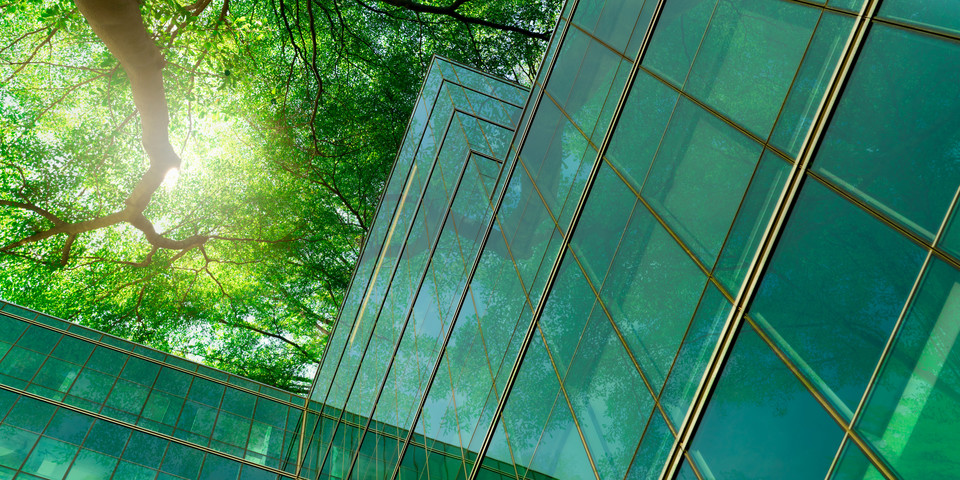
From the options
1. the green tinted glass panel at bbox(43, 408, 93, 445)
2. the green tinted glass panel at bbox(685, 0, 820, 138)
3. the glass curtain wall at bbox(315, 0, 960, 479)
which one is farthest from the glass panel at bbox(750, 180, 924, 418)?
the green tinted glass panel at bbox(43, 408, 93, 445)

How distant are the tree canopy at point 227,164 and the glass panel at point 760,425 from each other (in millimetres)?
16470

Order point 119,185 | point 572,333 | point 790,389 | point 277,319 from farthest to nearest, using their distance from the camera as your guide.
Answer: point 277,319
point 119,185
point 572,333
point 790,389

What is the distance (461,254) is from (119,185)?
17.0 metres

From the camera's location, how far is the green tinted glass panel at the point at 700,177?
156 inches

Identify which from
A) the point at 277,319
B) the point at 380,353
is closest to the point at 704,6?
the point at 380,353

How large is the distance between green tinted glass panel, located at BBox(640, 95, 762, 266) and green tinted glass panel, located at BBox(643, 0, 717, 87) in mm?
487

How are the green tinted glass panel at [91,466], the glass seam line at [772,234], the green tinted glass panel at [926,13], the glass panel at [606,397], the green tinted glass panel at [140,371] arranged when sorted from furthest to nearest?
the green tinted glass panel at [140,371] < the green tinted glass panel at [91,466] < the glass panel at [606,397] < the glass seam line at [772,234] < the green tinted glass panel at [926,13]

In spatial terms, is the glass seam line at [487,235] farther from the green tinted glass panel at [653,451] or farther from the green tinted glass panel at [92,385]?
the green tinted glass panel at [92,385]

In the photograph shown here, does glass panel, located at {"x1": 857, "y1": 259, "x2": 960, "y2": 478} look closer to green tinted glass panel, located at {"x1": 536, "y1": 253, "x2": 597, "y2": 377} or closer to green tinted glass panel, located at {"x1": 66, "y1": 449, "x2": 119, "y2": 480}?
green tinted glass panel, located at {"x1": 536, "y1": 253, "x2": 597, "y2": 377}

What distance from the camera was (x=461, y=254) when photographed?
9.56 meters

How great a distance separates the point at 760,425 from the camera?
322 centimetres

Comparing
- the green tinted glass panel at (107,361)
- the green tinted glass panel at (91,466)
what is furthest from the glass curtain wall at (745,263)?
the green tinted glass panel at (107,361)

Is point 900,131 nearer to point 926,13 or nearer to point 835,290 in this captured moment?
point 926,13

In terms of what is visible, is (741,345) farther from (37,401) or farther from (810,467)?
(37,401)
